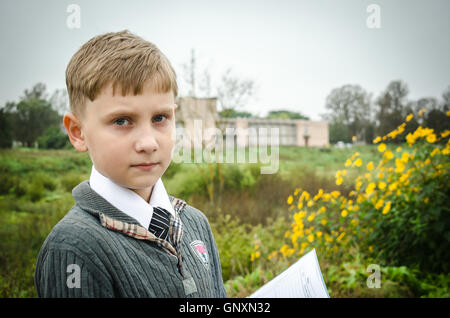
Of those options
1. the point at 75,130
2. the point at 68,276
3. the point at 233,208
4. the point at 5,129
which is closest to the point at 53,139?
the point at 5,129

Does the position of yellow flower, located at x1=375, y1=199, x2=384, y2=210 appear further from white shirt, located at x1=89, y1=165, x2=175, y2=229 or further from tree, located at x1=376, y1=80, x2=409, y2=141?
white shirt, located at x1=89, y1=165, x2=175, y2=229

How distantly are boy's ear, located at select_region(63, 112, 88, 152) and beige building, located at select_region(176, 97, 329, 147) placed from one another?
4185 millimetres

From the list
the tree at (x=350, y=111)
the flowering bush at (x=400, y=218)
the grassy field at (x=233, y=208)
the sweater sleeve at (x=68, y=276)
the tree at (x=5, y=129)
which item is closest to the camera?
the sweater sleeve at (x=68, y=276)

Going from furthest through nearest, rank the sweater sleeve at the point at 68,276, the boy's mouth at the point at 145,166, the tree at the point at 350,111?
the tree at the point at 350,111
the boy's mouth at the point at 145,166
the sweater sleeve at the point at 68,276

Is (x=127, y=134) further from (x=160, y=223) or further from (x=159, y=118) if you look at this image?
(x=160, y=223)

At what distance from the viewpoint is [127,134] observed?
2.62 ft

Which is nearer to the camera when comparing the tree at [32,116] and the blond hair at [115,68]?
the blond hair at [115,68]

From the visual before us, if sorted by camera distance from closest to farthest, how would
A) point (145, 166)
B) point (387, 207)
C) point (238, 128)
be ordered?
point (145, 166), point (387, 207), point (238, 128)

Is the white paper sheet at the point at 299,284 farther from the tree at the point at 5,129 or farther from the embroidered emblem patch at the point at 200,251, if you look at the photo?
the tree at the point at 5,129

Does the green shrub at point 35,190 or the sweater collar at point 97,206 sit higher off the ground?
the sweater collar at point 97,206

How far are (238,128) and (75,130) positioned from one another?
14.0ft

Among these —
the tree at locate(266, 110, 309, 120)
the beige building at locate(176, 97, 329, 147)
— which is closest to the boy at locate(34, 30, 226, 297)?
the tree at locate(266, 110, 309, 120)

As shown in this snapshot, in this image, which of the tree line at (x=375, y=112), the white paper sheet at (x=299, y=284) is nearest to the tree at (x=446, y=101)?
the tree line at (x=375, y=112)

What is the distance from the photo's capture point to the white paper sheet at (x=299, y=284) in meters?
0.84
